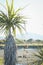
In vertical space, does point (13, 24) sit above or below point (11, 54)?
above

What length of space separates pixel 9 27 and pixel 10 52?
55 cm

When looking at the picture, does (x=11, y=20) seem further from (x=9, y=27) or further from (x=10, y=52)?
(x=10, y=52)

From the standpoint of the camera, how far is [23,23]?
16.2 feet

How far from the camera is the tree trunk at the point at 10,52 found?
4.79 m

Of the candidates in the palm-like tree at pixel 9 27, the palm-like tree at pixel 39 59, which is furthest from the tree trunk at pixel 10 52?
the palm-like tree at pixel 39 59

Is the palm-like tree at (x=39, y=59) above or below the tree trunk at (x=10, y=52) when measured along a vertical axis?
below

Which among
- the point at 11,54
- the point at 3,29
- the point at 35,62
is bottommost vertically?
the point at 35,62

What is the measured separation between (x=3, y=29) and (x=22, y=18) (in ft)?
1.67

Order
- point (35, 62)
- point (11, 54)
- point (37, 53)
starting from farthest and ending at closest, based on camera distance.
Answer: point (37, 53)
point (35, 62)
point (11, 54)

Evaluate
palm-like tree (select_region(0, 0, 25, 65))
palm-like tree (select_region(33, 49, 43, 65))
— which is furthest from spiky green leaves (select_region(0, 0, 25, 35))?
palm-like tree (select_region(33, 49, 43, 65))

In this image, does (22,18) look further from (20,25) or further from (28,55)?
(28,55)

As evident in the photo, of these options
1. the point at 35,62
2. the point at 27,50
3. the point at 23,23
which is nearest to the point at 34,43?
the point at 27,50

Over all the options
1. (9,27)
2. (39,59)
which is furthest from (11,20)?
(39,59)

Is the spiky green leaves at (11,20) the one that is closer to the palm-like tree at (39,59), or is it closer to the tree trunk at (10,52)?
the tree trunk at (10,52)
